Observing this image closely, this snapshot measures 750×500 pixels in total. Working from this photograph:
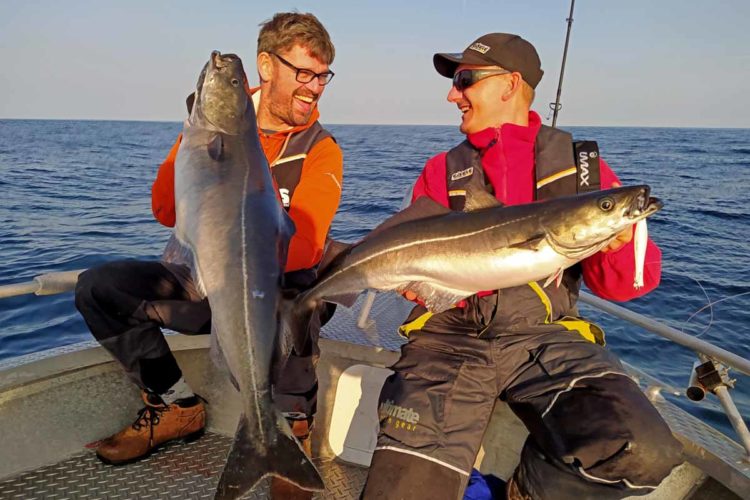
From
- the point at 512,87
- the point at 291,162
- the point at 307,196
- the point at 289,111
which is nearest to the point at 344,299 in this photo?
the point at 307,196

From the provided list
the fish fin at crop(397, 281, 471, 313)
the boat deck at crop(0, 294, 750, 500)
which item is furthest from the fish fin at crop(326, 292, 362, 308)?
the boat deck at crop(0, 294, 750, 500)

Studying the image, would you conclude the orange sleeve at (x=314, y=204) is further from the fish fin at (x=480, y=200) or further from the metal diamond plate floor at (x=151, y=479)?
the metal diamond plate floor at (x=151, y=479)

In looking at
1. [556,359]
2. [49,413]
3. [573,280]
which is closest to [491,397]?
[556,359]

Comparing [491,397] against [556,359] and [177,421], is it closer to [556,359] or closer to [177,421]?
[556,359]

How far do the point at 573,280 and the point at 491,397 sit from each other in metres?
0.93

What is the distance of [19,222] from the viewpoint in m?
14.0

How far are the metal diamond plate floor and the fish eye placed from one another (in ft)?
7.68

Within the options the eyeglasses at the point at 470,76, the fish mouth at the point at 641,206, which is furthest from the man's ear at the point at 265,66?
the fish mouth at the point at 641,206

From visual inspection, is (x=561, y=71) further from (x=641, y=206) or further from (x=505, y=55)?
(x=641, y=206)

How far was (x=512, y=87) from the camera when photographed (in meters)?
3.76

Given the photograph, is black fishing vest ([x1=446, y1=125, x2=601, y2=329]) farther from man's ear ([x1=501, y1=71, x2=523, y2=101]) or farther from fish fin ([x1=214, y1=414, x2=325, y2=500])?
fish fin ([x1=214, y1=414, x2=325, y2=500])

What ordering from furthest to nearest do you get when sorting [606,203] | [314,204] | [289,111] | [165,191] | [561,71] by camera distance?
[561,71], [289,111], [314,204], [165,191], [606,203]

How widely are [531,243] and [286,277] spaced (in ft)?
A: 4.90

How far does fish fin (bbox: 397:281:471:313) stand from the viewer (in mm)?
3094
